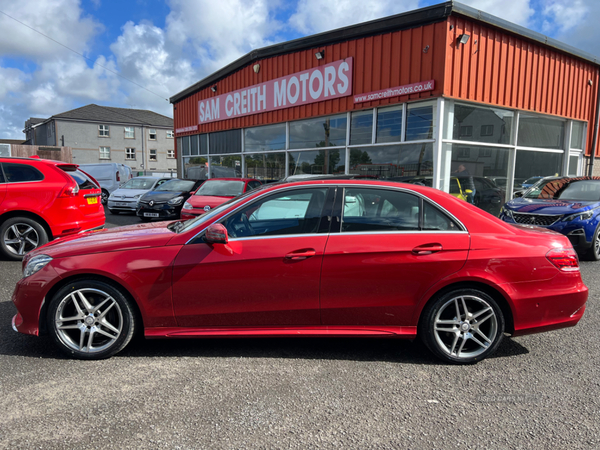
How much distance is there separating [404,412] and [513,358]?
4.57 ft

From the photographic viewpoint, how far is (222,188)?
36.4 ft

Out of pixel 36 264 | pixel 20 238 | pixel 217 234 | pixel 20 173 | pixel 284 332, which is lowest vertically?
pixel 284 332

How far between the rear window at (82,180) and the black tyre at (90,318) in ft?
14.5

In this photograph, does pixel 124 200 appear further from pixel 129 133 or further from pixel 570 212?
pixel 129 133

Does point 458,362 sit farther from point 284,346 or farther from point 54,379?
point 54,379

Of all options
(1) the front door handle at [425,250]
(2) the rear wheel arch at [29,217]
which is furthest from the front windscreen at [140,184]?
(1) the front door handle at [425,250]

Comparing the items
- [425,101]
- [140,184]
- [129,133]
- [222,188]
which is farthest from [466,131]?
[129,133]

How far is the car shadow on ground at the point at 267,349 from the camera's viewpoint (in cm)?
341

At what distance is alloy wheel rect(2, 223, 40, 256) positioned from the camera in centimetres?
669

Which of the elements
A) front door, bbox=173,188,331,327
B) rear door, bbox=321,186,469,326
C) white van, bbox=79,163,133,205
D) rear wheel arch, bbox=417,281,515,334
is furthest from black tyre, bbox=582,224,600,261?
white van, bbox=79,163,133,205

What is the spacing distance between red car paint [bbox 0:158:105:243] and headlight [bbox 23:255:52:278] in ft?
12.7

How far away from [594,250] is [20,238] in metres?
9.63

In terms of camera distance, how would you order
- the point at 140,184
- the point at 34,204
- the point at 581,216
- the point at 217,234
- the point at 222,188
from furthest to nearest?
the point at 140,184, the point at 222,188, the point at 581,216, the point at 34,204, the point at 217,234

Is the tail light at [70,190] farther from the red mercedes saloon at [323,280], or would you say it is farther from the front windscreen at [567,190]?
the front windscreen at [567,190]
